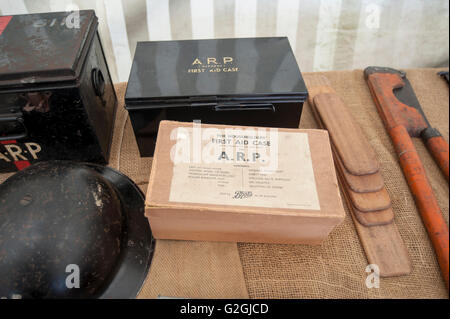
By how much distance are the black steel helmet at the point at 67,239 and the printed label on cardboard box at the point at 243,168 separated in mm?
168

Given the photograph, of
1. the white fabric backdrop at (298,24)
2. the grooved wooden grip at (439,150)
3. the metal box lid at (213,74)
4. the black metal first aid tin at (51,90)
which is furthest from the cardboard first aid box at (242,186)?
the white fabric backdrop at (298,24)

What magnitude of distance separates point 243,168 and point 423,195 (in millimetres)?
475

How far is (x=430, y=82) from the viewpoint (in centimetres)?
116

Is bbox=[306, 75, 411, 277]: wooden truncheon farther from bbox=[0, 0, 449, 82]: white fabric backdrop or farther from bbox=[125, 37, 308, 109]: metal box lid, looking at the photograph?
bbox=[0, 0, 449, 82]: white fabric backdrop

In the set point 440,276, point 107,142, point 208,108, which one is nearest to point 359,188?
point 440,276

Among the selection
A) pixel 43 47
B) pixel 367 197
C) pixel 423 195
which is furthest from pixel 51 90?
pixel 423 195

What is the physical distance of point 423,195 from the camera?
0.77 metres

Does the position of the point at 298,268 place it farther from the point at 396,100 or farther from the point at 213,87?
the point at 396,100

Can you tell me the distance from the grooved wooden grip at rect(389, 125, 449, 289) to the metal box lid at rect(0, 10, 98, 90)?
0.90 m

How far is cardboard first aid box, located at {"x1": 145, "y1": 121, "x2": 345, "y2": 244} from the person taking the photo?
2.10ft

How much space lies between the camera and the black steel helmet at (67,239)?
1.83ft

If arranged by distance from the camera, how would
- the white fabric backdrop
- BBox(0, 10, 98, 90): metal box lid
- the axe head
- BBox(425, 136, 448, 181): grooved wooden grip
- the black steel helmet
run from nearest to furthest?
the black steel helmet → BBox(0, 10, 98, 90): metal box lid → BBox(425, 136, 448, 181): grooved wooden grip → the axe head → the white fabric backdrop

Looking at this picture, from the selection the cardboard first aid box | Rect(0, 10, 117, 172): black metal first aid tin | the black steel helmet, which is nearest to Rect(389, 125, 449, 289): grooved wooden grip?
the cardboard first aid box

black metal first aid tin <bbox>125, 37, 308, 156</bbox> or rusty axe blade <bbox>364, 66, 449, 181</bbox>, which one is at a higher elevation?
black metal first aid tin <bbox>125, 37, 308, 156</bbox>
